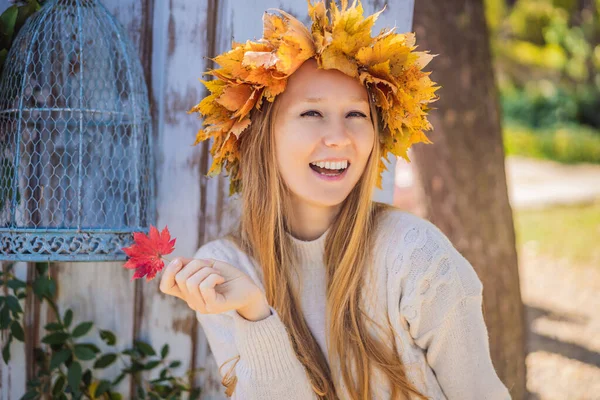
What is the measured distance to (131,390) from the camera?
2.54 m

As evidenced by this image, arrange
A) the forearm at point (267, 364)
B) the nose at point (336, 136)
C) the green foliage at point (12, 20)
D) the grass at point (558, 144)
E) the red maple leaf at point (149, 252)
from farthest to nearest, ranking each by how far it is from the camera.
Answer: the grass at point (558, 144)
the green foliage at point (12, 20)
the nose at point (336, 136)
the forearm at point (267, 364)
the red maple leaf at point (149, 252)

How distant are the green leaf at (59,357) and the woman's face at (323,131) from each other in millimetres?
1015

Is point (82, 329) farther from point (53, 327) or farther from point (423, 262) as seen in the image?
point (423, 262)

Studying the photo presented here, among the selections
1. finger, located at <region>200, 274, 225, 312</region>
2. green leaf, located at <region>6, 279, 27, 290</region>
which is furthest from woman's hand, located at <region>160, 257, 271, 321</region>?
green leaf, located at <region>6, 279, 27, 290</region>

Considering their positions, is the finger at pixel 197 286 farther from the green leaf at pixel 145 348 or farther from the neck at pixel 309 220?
the green leaf at pixel 145 348

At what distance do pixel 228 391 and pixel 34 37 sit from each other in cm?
126

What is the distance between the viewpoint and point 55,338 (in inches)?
93.4

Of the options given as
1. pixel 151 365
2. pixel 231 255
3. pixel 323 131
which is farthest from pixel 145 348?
pixel 323 131

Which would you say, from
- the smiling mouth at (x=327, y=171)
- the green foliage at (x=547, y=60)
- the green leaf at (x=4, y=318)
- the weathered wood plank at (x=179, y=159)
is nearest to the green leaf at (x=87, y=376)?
the weathered wood plank at (x=179, y=159)

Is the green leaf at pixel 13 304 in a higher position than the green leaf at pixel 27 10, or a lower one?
lower

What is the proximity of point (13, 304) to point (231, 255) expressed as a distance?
2.46ft

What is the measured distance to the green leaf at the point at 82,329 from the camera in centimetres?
238

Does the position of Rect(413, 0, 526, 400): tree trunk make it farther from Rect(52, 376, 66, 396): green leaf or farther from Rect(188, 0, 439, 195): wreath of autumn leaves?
Rect(52, 376, 66, 396): green leaf

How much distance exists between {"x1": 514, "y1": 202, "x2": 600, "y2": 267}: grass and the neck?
19.8 feet
